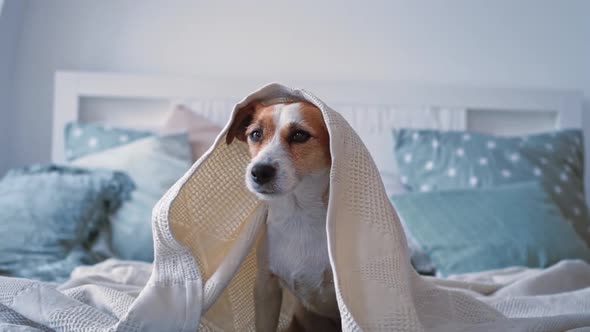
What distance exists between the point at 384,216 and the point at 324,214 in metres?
0.24

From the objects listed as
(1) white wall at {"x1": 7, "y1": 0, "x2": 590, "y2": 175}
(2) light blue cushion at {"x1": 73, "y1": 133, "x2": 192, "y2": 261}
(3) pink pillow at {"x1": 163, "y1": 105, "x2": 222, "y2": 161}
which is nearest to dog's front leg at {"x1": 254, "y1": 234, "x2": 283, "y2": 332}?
(2) light blue cushion at {"x1": 73, "y1": 133, "x2": 192, "y2": 261}

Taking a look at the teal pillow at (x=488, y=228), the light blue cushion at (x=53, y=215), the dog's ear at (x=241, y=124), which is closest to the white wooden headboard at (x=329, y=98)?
the light blue cushion at (x=53, y=215)

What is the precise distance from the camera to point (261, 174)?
1064 mm

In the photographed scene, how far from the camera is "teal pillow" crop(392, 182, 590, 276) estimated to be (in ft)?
5.66

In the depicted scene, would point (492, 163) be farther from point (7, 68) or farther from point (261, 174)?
point (7, 68)

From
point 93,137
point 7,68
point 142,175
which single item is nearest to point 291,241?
point 142,175

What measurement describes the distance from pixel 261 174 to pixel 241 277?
21 cm

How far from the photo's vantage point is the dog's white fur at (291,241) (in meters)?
1.07

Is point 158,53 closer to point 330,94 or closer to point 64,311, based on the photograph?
point 330,94

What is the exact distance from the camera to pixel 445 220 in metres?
1.81

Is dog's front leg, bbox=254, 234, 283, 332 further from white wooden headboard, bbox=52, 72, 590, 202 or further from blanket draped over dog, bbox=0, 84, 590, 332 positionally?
white wooden headboard, bbox=52, 72, 590, 202

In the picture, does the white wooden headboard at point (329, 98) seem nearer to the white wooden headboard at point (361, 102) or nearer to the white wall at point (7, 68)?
the white wooden headboard at point (361, 102)

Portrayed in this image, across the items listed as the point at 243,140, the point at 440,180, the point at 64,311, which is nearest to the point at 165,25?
the point at 440,180

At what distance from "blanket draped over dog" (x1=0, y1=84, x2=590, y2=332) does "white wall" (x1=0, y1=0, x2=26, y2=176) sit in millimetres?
1573
